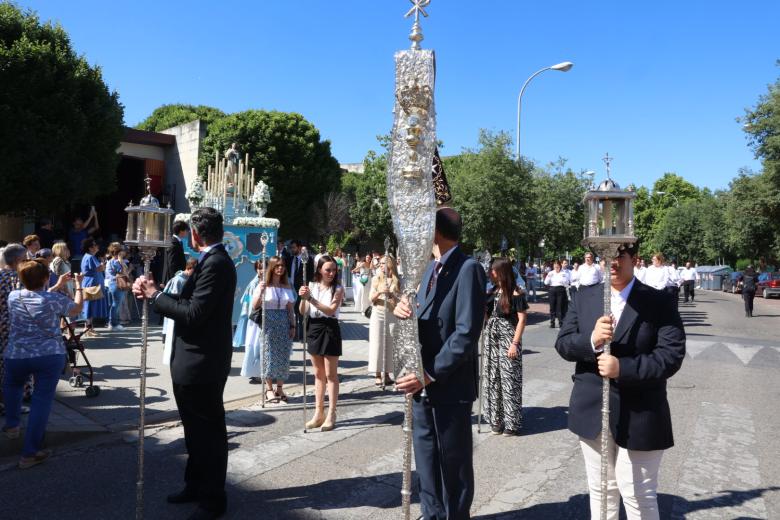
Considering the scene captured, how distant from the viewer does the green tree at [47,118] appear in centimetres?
1755

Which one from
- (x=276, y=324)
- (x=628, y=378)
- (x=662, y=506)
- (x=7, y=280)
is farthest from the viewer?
(x=276, y=324)

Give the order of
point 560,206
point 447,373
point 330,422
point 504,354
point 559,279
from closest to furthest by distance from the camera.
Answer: point 447,373 < point 330,422 < point 504,354 < point 559,279 < point 560,206

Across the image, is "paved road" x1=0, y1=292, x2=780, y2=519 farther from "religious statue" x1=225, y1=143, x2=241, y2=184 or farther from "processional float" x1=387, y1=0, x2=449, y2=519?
"religious statue" x1=225, y1=143, x2=241, y2=184

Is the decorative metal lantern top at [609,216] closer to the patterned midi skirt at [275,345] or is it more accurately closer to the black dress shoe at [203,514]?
the black dress shoe at [203,514]

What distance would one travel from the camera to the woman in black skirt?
6.36 metres

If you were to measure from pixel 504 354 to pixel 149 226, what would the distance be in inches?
156

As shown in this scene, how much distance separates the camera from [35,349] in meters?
5.06

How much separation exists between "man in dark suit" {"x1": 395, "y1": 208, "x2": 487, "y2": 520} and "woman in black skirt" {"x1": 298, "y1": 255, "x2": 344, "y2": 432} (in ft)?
9.71

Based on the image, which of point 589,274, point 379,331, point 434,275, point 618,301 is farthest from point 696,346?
point 434,275

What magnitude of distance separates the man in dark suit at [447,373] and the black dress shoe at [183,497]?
192 cm

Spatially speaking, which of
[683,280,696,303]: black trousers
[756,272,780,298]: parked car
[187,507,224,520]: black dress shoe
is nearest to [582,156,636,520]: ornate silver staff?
[187,507,224,520]: black dress shoe

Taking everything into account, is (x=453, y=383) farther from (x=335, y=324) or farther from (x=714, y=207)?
(x=714, y=207)

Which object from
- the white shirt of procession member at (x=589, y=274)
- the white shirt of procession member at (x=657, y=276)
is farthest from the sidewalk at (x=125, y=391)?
the white shirt of procession member at (x=657, y=276)

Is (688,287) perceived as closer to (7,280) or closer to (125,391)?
(125,391)
